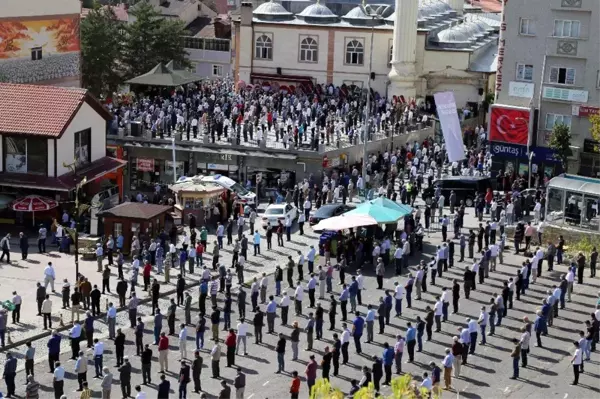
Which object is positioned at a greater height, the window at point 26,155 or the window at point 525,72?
the window at point 525,72

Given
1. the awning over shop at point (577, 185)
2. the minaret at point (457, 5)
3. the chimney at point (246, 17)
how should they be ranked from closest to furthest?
the awning over shop at point (577, 185), the chimney at point (246, 17), the minaret at point (457, 5)

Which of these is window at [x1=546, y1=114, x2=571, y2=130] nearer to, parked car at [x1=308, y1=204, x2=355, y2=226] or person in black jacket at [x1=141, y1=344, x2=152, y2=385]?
parked car at [x1=308, y1=204, x2=355, y2=226]

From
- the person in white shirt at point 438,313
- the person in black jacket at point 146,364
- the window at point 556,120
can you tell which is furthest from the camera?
the window at point 556,120

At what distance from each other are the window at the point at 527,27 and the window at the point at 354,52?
19227mm

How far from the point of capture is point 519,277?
3841 centimetres

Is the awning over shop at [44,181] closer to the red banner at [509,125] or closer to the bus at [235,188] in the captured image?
the bus at [235,188]

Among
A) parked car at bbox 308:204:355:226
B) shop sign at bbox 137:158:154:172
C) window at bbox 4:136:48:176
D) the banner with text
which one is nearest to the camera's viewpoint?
parked car at bbox 308:204:355:226

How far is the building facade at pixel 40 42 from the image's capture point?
65188mm

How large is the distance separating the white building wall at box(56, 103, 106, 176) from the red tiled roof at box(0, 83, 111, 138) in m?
0.50

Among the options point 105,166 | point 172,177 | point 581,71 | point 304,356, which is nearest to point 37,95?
point 105,166

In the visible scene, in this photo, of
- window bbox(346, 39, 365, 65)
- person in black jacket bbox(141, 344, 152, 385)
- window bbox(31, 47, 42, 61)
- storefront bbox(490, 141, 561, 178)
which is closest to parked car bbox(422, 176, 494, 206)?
storefront bbox(490, 141, 561, 178)

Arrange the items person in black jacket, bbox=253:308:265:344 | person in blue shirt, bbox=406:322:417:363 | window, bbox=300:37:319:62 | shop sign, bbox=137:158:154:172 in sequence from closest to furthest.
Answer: person in blue shirt, bbox=406:322:417:363 → person in black jacket, bbox=253:308:265:344 → shop sign, bbox=137:158:154:172 → window, bbox=300:37:319:62

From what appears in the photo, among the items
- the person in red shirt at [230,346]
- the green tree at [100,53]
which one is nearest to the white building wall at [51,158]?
the person in red shirt at [230,346]

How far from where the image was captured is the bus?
49.4m
